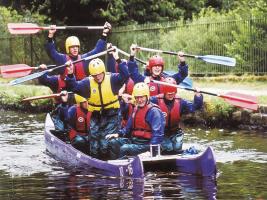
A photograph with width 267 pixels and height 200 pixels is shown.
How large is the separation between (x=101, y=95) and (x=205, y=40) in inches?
461

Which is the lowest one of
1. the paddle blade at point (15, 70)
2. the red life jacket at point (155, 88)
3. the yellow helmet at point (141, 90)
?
the red life jacket at point (155, 88)

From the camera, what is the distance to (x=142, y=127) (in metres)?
11.4

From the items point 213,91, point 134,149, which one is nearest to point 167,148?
point 134,149

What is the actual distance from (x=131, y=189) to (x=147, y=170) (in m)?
0.91

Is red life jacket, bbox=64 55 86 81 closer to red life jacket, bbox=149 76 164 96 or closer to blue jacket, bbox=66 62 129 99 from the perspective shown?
red life jacket, bbox=149 76 164 96

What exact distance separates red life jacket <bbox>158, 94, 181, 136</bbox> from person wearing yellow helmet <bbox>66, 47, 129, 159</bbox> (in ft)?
2.35

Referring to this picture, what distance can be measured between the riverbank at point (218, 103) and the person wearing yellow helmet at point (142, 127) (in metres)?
5.08

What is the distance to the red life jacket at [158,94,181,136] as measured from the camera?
11.9 metres

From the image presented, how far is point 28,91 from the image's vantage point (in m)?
23.3

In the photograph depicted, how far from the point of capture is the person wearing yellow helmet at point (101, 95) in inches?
472

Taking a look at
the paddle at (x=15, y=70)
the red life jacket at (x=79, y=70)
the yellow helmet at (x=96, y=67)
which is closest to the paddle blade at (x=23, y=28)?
the red life jacket at (x=79, y=70)

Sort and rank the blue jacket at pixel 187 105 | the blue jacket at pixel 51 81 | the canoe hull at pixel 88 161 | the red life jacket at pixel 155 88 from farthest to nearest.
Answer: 1. the blue jacket at pixel 51 81
2. the red life jacket at pixel 155 88
3. the blue jacket at pixel 187 105
4. the canoe hull at pixel 88 161

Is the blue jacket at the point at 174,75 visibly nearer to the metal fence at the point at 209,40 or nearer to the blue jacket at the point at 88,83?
the blue jacket at the point at 88,83

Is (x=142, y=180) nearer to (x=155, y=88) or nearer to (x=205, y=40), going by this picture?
(x=155, y=88)
